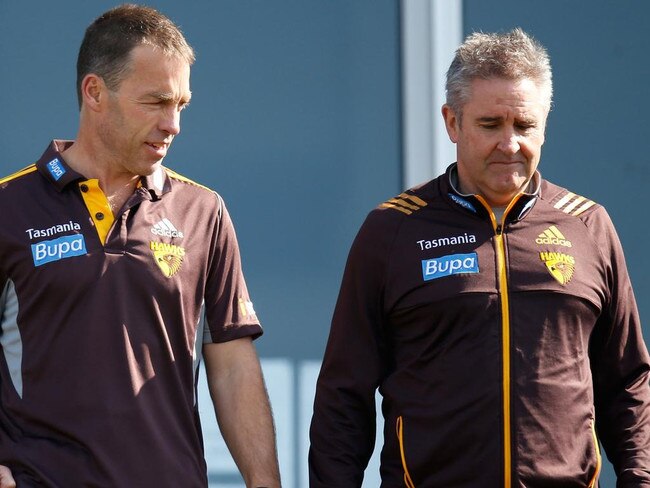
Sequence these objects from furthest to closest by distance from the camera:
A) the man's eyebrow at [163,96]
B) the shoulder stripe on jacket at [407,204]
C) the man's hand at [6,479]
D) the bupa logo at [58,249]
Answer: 1. the shoulder stripe on jacket at [407,204]
2. the man's eyebrow at [163,96]
3. the bupa logo at [58,249]
4. the man's hand at [6,479]

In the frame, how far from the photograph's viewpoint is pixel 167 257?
349 centimetres

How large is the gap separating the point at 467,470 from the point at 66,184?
1.24m

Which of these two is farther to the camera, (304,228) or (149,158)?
(304,228)

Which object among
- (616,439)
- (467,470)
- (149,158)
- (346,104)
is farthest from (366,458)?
(346,104)

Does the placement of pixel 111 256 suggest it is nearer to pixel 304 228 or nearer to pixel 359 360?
pixel 359 360

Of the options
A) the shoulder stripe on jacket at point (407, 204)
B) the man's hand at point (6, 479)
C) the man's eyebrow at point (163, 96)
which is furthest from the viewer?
the shoulder stripe on jacket at point (407, 204)

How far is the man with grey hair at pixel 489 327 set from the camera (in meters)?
3.34

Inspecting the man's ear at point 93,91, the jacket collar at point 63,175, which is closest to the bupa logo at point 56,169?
the jacket collar at point 63,175

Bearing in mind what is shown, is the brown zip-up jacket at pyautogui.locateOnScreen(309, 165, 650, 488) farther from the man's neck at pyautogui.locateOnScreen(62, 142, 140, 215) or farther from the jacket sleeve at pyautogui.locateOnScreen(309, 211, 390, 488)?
the man's neck at pyautogui.locateOnScreen(62, 142, 140, 215)

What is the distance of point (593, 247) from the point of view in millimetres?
3520

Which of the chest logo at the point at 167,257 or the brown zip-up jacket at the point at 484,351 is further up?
the chest logo at the point at 167,257

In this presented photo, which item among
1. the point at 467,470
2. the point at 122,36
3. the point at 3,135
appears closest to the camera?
the point at 467,470

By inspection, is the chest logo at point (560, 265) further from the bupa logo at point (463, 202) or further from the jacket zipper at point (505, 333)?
the bupa logo at point (463, 202)

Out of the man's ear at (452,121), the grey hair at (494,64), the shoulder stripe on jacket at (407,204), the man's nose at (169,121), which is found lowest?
the shoulder stripe on jacket at (407,204)
